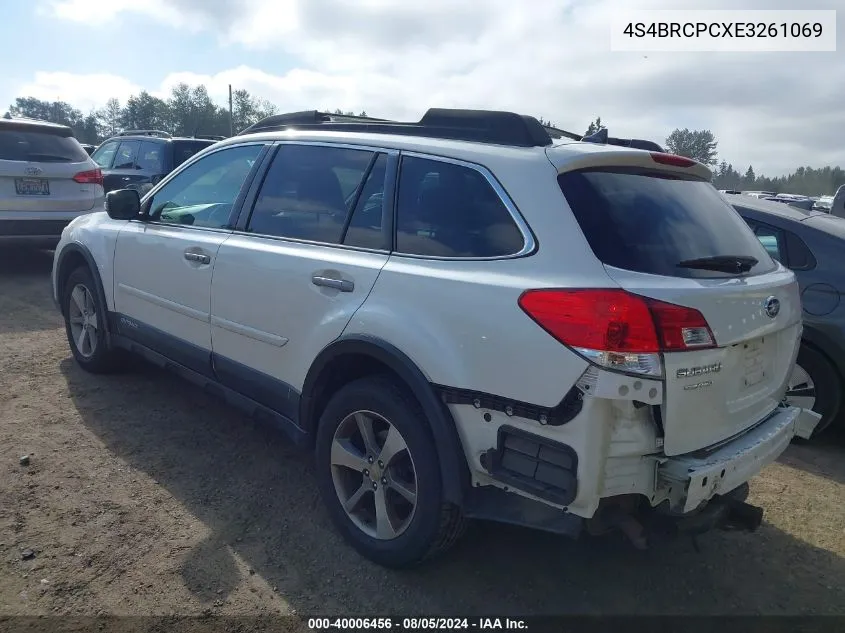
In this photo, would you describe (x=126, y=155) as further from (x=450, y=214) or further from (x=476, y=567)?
(x=476, y=567)

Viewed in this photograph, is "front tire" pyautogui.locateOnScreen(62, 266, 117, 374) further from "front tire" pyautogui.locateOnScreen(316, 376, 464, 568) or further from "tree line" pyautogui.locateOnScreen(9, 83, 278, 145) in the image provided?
"tree line" pyautogui.locateOnScreen(9, 83, 278, 145)

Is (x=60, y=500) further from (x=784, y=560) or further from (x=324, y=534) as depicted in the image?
(x=784, y=560)

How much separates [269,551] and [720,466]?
1961 millimetres

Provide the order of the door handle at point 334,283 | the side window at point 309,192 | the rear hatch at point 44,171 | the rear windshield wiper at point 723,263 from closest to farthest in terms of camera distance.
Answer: the rear windshield wiper at point 723,263
the door handle at point 334,283
the side window at point 309,192
the rear hatch at point 44,171

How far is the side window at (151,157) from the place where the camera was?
35.6 ft

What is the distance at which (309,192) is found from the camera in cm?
342

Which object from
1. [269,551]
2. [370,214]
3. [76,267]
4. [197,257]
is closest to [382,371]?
[370,214]

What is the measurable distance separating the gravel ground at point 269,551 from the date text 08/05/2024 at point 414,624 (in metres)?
0.05

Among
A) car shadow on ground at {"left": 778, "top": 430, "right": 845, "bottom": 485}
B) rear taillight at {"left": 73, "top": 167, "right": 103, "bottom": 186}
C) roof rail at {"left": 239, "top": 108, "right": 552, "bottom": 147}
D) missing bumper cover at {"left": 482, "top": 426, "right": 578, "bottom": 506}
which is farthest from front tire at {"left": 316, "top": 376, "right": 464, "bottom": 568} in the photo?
rear taillight at {"left": 73, "top": 167, "right": 103, "bottom": 186}

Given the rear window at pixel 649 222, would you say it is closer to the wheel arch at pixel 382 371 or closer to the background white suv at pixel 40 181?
the wheel arch at pixel 382 371

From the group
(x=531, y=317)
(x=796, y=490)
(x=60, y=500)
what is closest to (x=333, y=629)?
(x=531, y=317)

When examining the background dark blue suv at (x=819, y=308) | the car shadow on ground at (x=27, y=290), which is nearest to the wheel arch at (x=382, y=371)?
the background dark blue suv at (x=819, y=308)

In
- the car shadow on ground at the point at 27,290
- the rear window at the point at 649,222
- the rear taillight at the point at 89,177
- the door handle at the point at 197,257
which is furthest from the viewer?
the rear taillight at the point at 89,177

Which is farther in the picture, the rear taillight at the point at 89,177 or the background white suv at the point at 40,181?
the rear taillight at the point at 89,177
